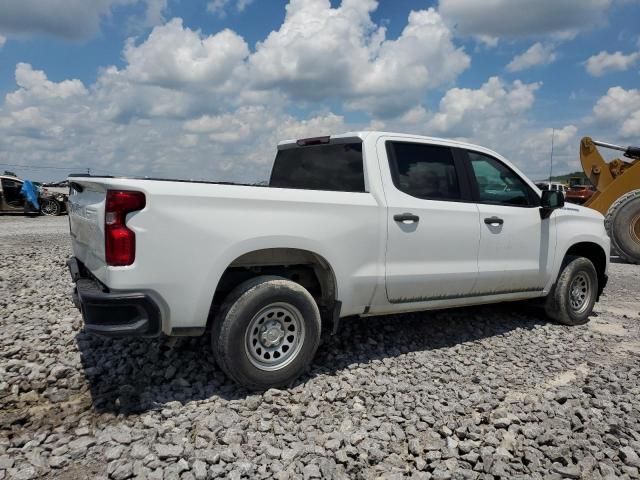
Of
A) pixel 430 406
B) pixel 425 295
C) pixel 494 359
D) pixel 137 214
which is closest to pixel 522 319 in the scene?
pixel 494 359

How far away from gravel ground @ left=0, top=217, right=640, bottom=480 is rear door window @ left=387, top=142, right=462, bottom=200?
5.04 feet

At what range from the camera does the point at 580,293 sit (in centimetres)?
607

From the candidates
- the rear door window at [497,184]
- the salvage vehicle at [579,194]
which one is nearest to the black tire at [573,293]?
the rear door window at [497,184]

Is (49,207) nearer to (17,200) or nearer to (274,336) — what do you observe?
(17,200)

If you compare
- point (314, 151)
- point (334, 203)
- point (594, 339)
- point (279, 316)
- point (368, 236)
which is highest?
point (314, 151)

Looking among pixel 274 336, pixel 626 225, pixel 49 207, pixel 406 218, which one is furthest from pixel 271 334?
pixel 49 207

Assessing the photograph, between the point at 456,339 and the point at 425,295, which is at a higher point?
the point at 425,295

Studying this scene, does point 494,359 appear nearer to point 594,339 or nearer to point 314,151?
point 594,339

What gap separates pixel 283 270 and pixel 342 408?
119 centimetres

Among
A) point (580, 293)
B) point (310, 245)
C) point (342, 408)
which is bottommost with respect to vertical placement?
point (342, 408)

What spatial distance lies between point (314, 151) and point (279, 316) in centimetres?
184

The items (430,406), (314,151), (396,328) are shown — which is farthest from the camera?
(396,328)

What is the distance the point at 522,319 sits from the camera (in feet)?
20.2

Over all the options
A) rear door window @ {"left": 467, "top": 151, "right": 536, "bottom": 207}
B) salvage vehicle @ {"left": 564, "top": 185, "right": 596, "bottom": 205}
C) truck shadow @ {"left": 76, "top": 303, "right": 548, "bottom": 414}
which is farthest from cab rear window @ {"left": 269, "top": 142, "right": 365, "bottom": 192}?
salvage vehicle @ {"left": 564, "top": 185, "right": 596, "bottom": 205}
